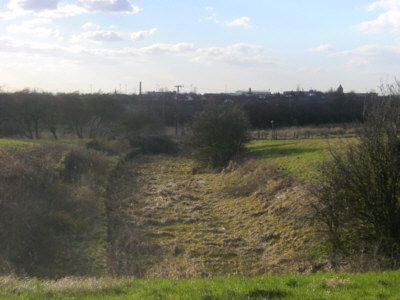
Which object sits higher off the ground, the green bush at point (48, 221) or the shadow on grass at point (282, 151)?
the shadow on grass at point (282, 151)

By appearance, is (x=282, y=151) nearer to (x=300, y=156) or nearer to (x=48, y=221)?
(x=300, y=156)

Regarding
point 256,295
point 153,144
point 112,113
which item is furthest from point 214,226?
point 112,113

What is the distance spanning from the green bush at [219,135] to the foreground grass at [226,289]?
24.6 metres

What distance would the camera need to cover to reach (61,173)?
19.5 meters

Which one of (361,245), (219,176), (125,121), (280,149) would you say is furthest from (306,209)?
(125,121)

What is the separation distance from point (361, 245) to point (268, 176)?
1201cm

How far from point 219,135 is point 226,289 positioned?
2572cm

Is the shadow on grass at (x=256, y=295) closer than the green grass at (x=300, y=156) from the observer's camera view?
Yes

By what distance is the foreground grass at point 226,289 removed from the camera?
5715 mm

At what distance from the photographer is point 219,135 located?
3148cm

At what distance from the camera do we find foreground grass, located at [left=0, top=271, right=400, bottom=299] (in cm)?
571

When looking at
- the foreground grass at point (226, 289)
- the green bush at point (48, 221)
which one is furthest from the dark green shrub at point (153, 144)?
the foreground grass at point (226, 289)

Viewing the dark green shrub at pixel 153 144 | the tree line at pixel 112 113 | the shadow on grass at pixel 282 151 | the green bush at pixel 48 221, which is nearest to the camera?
the green bush at pixel 48 221

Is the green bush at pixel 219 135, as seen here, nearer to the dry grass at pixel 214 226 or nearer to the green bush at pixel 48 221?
the dry grass at pixel 214 226
